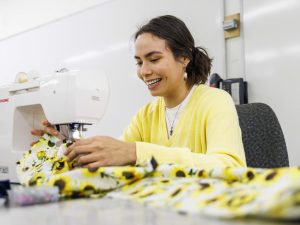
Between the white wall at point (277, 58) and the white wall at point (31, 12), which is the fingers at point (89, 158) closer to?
the white wall at point (277, 58)

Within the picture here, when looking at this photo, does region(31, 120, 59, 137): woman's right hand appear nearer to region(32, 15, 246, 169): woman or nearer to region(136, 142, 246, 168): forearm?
region(32, 15, 246, 169): woman

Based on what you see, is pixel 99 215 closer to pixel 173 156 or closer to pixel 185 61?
pixel 173 156

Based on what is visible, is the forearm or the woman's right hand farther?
the woman's right hand

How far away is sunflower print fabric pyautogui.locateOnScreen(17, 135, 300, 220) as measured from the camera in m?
0.36

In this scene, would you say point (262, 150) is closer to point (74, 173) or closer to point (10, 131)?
point (74, 173)

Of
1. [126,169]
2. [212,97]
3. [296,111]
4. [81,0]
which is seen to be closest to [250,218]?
[126,169]

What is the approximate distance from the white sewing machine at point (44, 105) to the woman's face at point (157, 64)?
171mm

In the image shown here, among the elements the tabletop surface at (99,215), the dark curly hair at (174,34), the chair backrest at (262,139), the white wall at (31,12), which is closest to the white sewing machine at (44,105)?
the dark curly hair at (174,34)

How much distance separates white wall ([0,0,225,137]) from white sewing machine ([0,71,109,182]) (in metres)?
1.29

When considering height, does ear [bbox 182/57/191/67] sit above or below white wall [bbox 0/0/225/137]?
below

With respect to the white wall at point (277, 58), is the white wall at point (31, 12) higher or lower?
higher

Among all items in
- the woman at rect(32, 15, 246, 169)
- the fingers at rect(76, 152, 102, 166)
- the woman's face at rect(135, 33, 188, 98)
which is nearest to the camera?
the fingers at rect(76, 152, 102, 166)

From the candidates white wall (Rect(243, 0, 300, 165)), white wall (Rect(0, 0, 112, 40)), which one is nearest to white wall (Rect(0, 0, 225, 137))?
white wall (Rect(0, 0, 112, 40))

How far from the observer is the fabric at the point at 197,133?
88cm
